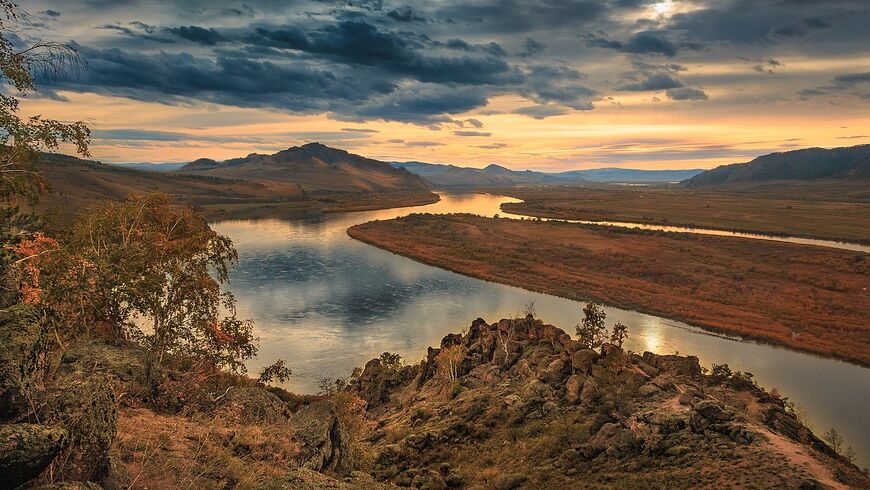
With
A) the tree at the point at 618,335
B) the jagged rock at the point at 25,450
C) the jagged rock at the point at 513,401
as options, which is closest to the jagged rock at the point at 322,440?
the jagged rock at the point at 25,450

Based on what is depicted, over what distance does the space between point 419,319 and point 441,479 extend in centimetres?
3498

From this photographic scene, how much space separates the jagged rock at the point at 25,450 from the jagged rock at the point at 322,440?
8.67 meters

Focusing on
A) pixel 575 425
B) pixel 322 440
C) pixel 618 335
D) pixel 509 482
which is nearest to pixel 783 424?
pixel 575 425

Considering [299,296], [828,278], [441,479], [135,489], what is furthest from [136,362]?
[828,278]

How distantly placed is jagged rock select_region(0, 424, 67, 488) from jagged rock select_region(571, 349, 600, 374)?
2519 centimetres

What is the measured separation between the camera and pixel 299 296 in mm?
63031

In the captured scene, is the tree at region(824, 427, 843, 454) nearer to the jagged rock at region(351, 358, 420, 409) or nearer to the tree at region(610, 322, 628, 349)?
the tree at region(610, 322, 628, 349)

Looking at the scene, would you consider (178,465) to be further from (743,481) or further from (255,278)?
(255,278)

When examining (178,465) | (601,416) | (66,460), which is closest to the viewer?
(66,460)

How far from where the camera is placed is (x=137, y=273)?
853 inches

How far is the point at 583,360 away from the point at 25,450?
26.0 m

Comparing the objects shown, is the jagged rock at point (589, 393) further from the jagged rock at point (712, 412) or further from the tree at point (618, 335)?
the tree at point (618, 335)

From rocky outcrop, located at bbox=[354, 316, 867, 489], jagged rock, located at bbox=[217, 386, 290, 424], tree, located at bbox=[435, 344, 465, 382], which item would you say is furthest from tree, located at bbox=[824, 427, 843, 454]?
jagged rock, located at bbox=[217, 386, 290, 424]

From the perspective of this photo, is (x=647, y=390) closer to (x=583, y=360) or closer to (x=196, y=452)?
(x=583, y=360)
